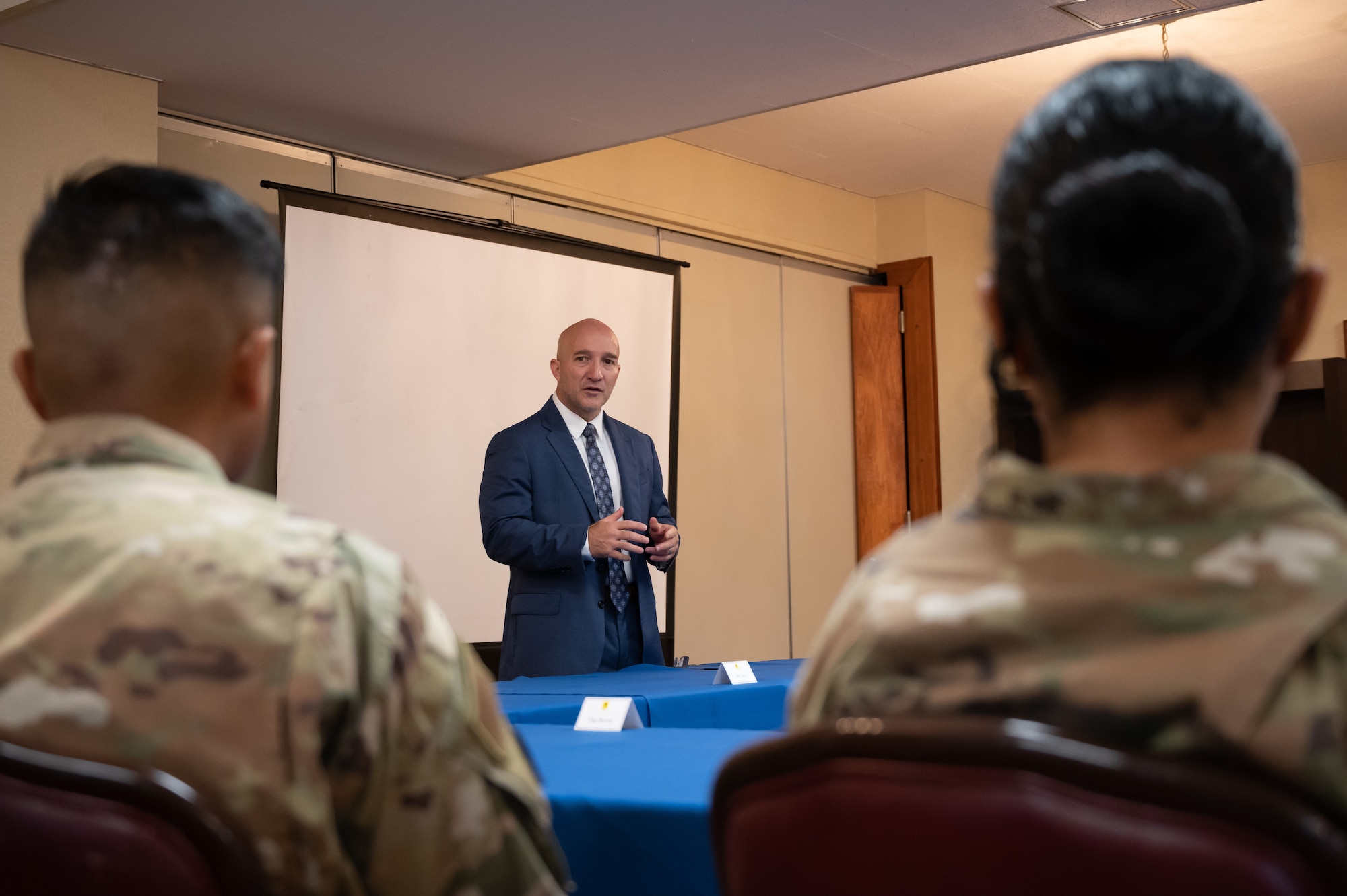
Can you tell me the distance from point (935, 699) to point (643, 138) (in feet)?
15.1

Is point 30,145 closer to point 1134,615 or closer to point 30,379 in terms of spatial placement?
point 30,379

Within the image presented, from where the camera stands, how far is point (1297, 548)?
661 millimetres

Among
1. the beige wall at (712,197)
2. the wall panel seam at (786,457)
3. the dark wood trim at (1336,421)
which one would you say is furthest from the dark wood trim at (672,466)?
the dark wood trim at (1336,421)

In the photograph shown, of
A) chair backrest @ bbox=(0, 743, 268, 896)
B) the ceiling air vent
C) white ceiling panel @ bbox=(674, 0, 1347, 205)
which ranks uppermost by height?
white ceiling panel @ bbox=(674, 0, 1347, 205)

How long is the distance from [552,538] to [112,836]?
9.24 ft

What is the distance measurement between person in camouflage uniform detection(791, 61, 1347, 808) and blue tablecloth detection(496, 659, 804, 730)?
1.53m

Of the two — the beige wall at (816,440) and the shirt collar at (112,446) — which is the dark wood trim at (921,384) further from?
the shirt collar at (112,446)

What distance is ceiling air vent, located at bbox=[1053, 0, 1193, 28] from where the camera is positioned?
390cm

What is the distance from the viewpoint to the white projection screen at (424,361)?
472 centimetres

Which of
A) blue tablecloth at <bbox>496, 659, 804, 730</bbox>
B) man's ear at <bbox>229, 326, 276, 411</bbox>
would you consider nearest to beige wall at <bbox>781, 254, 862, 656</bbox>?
blue tablecloth at <bbox>496, 659, 804, 730</bbox>

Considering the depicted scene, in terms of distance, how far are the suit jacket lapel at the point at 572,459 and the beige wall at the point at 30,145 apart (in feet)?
5.51

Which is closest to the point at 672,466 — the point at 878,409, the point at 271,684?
the point at 878,409

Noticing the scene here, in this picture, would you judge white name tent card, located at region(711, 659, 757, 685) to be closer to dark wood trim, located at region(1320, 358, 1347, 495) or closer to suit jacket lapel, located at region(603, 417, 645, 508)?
suit jacket lapel, located at region(603, 417, 645, 508)

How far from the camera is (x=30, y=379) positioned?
1036mm
